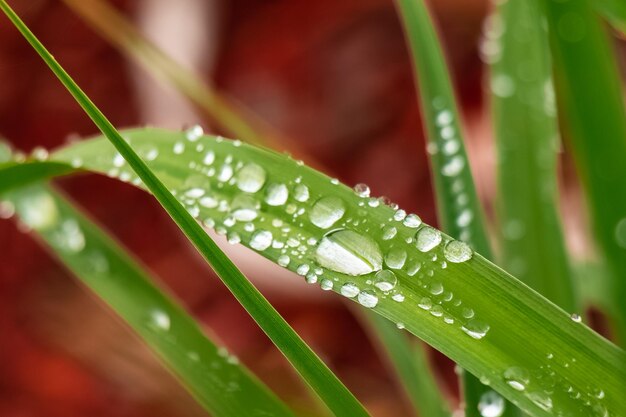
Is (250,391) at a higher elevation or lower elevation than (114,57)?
lower

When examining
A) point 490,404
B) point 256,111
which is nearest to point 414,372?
point 490,404

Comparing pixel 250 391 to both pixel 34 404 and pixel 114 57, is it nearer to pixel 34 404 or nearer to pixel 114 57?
pixel 34 404

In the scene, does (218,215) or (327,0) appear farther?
(327,0)

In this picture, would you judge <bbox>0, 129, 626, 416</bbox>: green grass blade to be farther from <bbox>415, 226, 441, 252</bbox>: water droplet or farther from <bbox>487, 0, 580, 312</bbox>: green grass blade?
<bbox>487, 0, 580, 312</bbox>: green grass blade

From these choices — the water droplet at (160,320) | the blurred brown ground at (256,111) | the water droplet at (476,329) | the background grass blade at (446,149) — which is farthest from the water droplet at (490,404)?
the blurred brown ground at (256,111)

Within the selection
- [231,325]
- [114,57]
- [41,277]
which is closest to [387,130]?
[231,325]

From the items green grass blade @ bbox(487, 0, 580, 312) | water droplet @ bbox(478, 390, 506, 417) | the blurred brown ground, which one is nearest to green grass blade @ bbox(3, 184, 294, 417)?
water droplet @ bbox(478, 390, 506, 417)

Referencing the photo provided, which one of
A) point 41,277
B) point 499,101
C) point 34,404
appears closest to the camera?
point 499,101

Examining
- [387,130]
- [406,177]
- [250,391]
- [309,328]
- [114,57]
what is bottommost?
[250,391]
